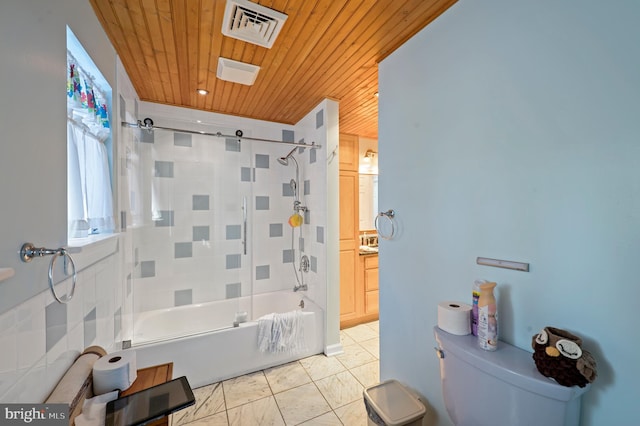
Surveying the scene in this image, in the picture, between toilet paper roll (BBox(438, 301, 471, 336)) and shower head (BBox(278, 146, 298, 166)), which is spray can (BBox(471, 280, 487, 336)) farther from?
shower head (BBox(278, 146, 298, 166))

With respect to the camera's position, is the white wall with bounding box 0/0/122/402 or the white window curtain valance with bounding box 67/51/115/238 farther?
the white window curtain valance with bounding box 67/51/115/238

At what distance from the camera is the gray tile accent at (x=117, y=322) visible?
68.2 inches

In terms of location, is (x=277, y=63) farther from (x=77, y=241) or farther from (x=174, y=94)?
(x=77, y=241)

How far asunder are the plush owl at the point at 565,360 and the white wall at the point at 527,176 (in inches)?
3.7

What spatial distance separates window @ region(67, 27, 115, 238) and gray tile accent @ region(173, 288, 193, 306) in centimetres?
124

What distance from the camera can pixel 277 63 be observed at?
184 centimetres

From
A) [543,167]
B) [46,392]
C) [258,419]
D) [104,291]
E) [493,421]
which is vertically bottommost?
[258,419]

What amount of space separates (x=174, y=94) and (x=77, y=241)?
68.5 inches

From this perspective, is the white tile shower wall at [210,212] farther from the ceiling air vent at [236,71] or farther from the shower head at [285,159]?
the ceiling air vent at [236,71]

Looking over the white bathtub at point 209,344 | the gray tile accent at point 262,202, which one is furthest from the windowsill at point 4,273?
the gray tile accent at point 262,202

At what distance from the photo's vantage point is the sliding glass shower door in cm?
249

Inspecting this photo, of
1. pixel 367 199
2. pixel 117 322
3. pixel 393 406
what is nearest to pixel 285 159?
pixel 367 199

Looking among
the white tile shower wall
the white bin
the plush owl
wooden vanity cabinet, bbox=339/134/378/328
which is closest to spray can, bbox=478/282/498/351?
the plush owl

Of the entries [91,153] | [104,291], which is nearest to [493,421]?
[104,291]
